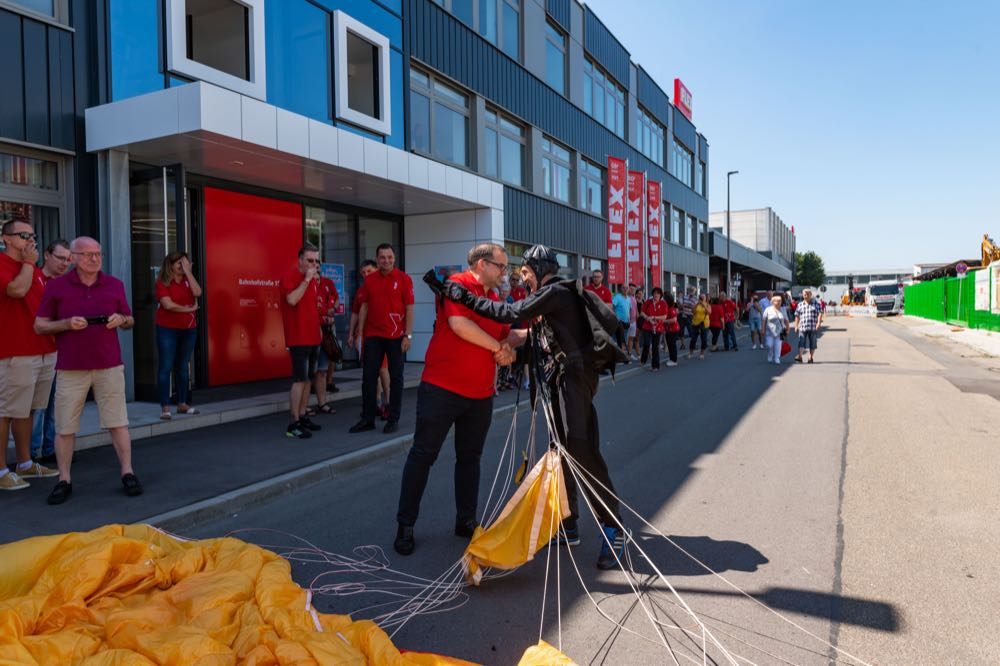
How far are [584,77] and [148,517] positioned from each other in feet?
70.6

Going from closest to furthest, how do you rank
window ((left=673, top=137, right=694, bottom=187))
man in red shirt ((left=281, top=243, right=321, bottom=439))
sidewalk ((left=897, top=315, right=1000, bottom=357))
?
man in red shirt ((left=281, top=243, right=321, bottom=439)), sidewalk ((left=897, top=315, right=1000, bottom=357)), window ((left=673, top=137, right=694, bottom=187))

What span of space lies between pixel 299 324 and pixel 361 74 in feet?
23.0

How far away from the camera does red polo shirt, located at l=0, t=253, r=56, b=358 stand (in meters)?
5.28

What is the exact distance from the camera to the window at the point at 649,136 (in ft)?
96.5

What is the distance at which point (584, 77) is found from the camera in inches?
908

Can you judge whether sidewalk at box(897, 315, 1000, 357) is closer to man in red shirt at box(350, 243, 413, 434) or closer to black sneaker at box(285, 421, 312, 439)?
man in red shirt at box(350, 243, 413, 434)

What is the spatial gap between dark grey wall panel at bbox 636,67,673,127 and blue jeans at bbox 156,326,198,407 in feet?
82.2

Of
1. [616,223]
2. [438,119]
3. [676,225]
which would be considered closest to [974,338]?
[616,223]

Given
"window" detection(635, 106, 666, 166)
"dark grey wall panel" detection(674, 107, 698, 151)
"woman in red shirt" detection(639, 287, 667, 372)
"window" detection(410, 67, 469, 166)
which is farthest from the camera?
"dark grey wall panel" detection(674, 107, 698, 151)

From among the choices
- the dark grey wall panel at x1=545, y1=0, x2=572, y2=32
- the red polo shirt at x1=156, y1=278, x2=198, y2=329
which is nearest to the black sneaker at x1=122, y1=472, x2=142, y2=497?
the red polo shirt at x1=156, y1=278, x2=198, y2=329

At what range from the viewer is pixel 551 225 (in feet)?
65.9

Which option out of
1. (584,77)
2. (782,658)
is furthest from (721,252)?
(782,658)

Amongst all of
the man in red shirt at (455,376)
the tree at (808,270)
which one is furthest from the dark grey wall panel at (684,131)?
the tree at (808,270)

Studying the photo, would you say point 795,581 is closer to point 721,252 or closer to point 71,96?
point 71,96
